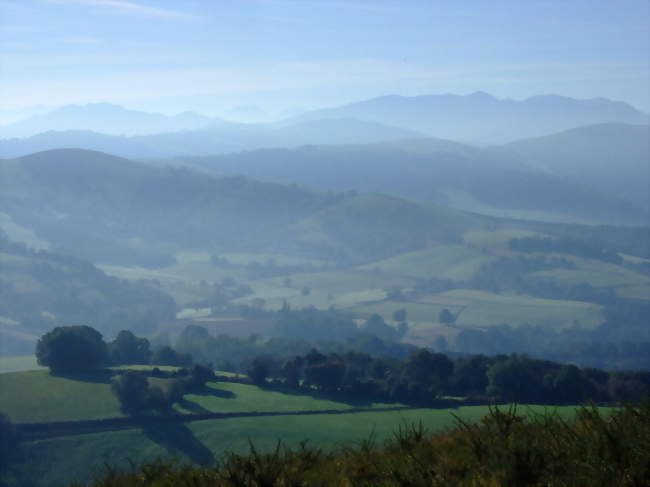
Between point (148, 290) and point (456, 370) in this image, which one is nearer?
point (456, 370)

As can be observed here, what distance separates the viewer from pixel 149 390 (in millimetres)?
51625

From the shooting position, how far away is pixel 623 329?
140 m

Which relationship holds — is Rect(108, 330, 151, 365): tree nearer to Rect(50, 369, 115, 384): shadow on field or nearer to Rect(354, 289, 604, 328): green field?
Rect(50, 369, 115, 384): shadow on field

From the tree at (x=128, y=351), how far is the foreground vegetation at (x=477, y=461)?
194 feet

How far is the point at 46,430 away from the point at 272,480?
136ft

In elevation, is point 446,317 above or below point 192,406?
above

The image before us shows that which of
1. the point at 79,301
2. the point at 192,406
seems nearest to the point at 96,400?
the point at 192,406

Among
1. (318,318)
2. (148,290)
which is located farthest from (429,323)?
(148,290)

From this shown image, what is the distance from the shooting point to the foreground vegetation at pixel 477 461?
29.2ft

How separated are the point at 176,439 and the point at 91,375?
17.5 m

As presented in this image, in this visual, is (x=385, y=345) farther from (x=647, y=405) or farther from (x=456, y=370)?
(x=647, y=405)

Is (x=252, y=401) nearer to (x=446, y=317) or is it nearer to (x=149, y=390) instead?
(x=149, y=390)

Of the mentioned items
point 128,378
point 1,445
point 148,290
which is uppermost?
point 148,290

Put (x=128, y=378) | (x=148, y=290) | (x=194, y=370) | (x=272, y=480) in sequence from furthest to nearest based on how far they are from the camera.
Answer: (x=148, y=290) → (x=194, y=370) → (x=128, y=378) → (x=272, y=480)
